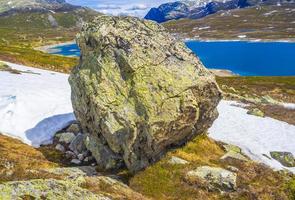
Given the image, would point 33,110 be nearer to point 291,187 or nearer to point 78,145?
point 78,145

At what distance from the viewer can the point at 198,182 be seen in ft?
84.2

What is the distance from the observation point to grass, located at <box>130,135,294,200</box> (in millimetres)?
24922

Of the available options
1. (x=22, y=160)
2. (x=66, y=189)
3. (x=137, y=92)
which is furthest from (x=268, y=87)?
(x=66, y=189)

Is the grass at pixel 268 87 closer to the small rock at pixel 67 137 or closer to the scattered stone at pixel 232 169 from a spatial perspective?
the small rock at pixel 67 137

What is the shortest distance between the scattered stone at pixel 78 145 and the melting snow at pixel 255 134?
39.6ft

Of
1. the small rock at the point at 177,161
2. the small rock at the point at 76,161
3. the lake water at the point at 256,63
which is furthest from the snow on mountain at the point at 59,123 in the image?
the lake water at the point at 256,63

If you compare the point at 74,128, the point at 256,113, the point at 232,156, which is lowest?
the point at 256,113

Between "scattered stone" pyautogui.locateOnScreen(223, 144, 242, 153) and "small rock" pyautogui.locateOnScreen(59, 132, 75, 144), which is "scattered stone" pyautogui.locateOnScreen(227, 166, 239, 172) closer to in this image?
"scattered stone" pyautogui.locateOnScreen(223, 144, 242, 153)

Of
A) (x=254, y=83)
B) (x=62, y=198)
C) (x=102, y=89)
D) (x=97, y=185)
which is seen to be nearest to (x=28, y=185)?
(x=62, y=198)

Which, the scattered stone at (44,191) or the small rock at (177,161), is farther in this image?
the small rock at (177,161)

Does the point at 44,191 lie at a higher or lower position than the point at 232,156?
higher

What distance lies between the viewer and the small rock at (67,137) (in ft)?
111

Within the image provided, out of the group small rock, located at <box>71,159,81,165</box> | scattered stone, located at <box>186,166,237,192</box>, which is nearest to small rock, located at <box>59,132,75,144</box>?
small rock, located at <box>71,159,81,165</box>

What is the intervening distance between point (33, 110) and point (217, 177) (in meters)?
21.2
